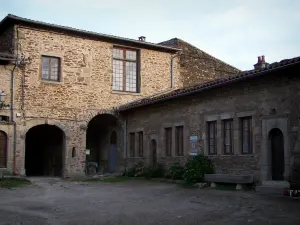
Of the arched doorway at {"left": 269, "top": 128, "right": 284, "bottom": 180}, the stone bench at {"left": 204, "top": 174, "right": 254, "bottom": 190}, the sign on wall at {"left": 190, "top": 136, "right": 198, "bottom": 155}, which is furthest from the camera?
the sign on wall at {"left": 190, "top": 136, "right": 198, "bottom": 155}

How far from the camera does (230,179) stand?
12.6 m

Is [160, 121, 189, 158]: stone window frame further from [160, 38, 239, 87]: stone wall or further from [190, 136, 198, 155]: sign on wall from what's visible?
[160, 38, 239, 87]: stone wall

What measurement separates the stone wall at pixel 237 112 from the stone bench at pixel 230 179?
372 mm

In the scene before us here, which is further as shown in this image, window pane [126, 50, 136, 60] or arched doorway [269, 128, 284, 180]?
window pane [126, 50, 136, 60]

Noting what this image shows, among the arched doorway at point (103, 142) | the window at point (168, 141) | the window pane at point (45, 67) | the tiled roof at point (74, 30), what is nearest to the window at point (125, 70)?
the tiled roof at point (74, 30)

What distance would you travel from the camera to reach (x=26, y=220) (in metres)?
7.94

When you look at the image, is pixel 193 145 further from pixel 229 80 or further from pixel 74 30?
pixel 74 30

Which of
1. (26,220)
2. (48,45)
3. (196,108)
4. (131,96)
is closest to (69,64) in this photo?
(48,45)

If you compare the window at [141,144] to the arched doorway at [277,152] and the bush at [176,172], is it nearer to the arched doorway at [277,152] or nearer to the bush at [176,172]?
the bush at [176,172]

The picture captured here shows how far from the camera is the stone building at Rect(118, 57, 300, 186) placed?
38.1ft

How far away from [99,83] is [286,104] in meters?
9.93

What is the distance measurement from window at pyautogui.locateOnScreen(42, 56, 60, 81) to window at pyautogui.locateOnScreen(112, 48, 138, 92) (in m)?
2.86

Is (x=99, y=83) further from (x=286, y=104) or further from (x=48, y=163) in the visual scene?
(x=286, y=104)

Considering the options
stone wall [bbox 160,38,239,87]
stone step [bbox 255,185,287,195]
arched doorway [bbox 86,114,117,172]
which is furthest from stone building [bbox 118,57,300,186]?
stone wall [bbox 160,38,239,87]
